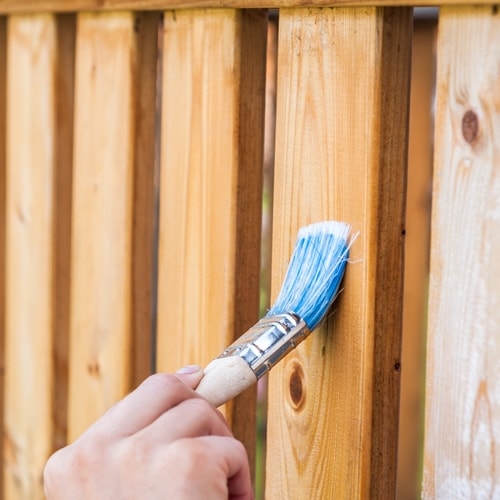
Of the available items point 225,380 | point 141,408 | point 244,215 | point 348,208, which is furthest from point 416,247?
point 141,408

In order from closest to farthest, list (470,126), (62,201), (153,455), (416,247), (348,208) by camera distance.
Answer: (153,455), (470,126), (348,208), (62,201), (416,247)

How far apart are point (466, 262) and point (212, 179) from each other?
0.42 metres

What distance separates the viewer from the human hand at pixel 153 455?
93 centimetres

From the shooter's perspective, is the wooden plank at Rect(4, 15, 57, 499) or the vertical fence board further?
the wooden plank at Rect(4, 15, 57, 499)

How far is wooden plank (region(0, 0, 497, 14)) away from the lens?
3.49 ft

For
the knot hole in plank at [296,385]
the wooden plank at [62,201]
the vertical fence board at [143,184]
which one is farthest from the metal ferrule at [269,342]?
the wooden plank at [62,201]

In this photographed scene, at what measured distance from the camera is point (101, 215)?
162 cm

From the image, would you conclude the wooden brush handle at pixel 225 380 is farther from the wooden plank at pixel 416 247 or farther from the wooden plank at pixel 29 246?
the wooden plank at pixel 416 247

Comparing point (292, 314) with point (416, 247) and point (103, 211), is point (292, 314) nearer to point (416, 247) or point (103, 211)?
point (103, 211)

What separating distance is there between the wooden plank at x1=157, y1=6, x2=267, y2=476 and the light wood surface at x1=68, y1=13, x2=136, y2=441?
0.39 ft

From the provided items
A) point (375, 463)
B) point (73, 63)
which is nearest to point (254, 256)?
point (375, 463)

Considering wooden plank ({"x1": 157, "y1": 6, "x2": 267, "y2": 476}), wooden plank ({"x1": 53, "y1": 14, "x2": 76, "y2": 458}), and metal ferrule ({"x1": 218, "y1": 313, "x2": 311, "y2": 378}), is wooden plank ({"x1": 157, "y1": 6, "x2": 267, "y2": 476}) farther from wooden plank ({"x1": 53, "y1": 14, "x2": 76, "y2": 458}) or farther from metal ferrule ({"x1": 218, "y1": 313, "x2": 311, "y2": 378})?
wooden plank ({"x1": 53, "y1": 14, "x2": 76, "y2": 458})

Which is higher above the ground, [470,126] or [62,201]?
[470,126]

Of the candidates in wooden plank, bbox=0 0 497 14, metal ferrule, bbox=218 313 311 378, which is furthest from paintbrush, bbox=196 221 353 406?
wooden plank, bbox=0 0 497 14
